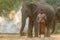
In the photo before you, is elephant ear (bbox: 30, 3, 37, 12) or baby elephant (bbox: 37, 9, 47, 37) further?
elephant ear (bbox: 30, 3, 37, 12)

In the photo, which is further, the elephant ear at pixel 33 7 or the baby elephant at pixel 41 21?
the elephant ear at pixel 33 7

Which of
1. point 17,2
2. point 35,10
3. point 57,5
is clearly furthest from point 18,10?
point 35,10

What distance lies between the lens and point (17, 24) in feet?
16.2

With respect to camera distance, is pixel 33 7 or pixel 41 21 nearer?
pixel 41 21

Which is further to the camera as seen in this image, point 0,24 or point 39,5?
point 0,24

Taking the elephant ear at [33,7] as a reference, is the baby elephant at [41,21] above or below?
below

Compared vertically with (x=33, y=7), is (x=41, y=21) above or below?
below

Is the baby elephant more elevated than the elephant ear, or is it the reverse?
the elephant ear

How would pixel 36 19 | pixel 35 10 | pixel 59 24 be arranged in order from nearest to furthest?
pixel 36 19
pixel 35 10
pixel 59 24

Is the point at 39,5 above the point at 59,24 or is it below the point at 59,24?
above

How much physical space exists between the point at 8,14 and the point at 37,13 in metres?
1.15

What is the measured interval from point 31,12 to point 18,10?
3.00 feet

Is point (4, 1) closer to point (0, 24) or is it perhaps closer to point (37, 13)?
point (0, 24)

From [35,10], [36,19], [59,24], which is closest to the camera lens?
[36,19]
